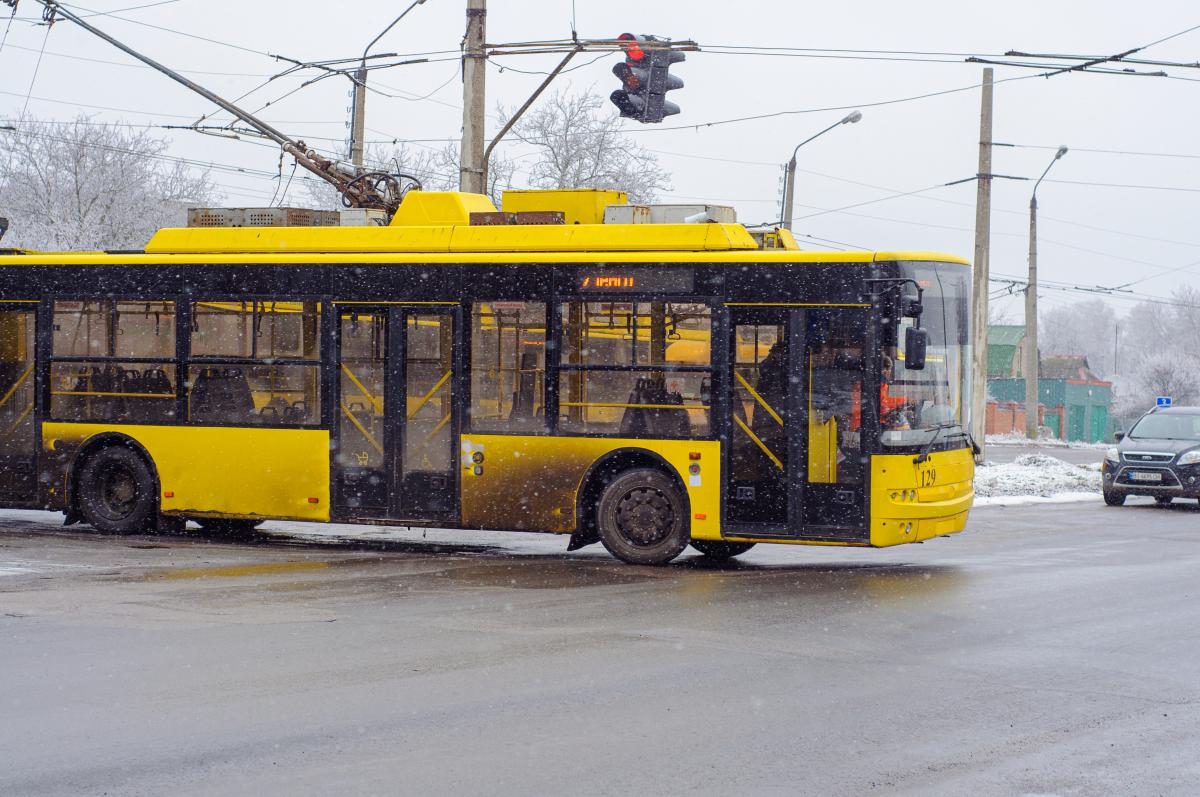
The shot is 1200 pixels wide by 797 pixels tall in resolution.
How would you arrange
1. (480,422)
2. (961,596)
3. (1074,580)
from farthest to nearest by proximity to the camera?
1. (480,422)
2. (1074,580)
3. (961,596)

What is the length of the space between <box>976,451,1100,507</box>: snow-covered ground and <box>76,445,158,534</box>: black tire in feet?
47.2

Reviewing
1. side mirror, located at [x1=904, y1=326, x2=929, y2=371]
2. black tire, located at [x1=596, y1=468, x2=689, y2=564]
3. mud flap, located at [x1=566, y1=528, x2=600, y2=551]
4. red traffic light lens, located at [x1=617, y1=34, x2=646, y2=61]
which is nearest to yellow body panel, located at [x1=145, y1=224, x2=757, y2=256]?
side mirror, located at [x1=904, y1=326, x2=929, y2=371]

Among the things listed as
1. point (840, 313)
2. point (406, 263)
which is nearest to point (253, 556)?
point (406, 263)

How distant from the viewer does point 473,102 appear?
752 inches

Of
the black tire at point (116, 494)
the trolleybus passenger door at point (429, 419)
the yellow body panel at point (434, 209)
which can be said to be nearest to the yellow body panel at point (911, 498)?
the trolleybus passenger door at point (429, 419)

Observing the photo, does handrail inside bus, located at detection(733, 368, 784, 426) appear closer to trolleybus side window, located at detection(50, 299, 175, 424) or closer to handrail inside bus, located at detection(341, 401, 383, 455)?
handrail inside bus, located at detection(341, 401, 383, 455)

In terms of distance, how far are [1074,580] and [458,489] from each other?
598 cm

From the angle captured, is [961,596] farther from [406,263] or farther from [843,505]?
[406,263]

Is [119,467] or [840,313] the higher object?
[840,313]

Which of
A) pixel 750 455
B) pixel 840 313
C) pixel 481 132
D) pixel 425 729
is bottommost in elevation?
pixel 425 729

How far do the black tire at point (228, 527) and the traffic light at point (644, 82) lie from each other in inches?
265

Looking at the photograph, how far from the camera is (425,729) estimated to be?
704 cm

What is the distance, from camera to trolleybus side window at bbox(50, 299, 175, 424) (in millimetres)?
16047

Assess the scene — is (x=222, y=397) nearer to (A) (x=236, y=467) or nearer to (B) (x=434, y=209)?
(A) (x=236, y=467)
